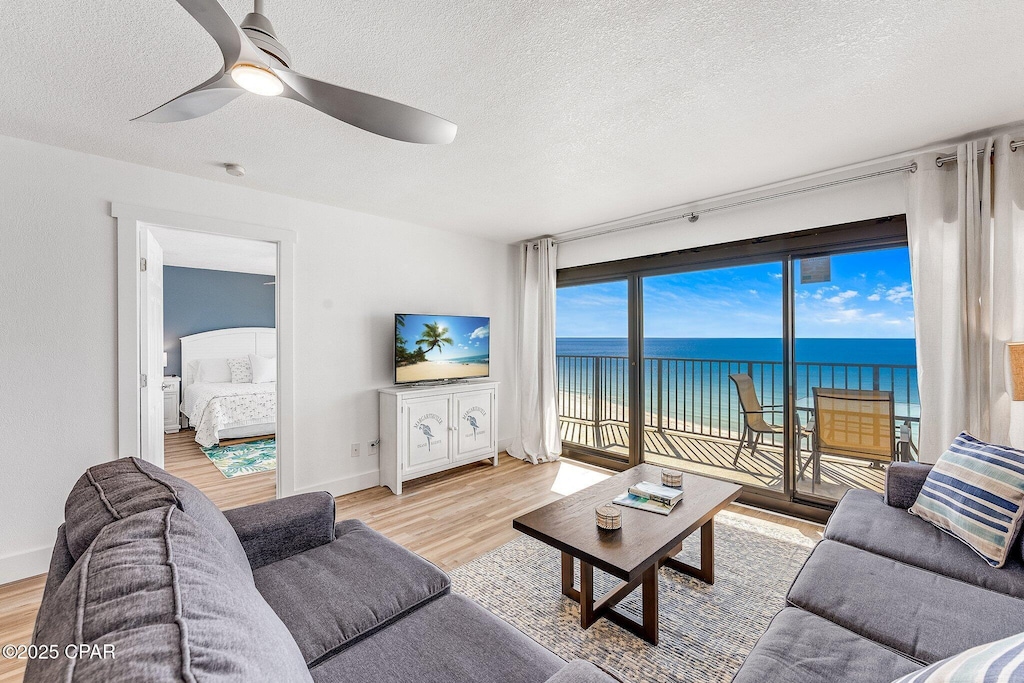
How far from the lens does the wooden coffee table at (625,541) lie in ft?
5.48

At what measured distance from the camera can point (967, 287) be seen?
7.57 feet

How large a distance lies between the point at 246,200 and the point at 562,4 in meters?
2.63

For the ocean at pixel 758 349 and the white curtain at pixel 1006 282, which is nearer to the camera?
the white curtain at pixel 1006 282

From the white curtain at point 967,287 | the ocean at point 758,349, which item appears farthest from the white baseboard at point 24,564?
the white curtain at point 967,287

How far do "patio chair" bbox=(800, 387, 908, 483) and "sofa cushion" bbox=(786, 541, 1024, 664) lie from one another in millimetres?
1729

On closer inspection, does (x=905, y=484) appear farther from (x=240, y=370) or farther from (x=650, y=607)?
(x=240, y=370)

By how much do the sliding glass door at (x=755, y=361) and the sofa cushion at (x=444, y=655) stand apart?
2752mm

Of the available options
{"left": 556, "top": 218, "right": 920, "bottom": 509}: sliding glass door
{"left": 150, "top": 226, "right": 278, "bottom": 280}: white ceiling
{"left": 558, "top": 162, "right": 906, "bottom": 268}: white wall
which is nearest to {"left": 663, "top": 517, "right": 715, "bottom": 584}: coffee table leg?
{"left": 556, "top": 218, "right": 920, "bottom": 509}: sliding glass door

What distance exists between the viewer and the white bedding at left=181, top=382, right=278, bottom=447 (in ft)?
16.1

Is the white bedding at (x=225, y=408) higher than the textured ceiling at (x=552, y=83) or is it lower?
lower

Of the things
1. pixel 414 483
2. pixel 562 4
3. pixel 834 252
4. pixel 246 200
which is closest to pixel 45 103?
pixel 246 200

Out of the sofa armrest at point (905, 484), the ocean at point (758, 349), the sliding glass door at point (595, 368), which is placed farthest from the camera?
the sliding glass door at point (595, 368)

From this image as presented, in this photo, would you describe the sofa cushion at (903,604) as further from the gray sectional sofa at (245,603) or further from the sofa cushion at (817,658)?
the gray sectional sofa at (245,603)

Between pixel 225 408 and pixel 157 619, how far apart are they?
5.28m
